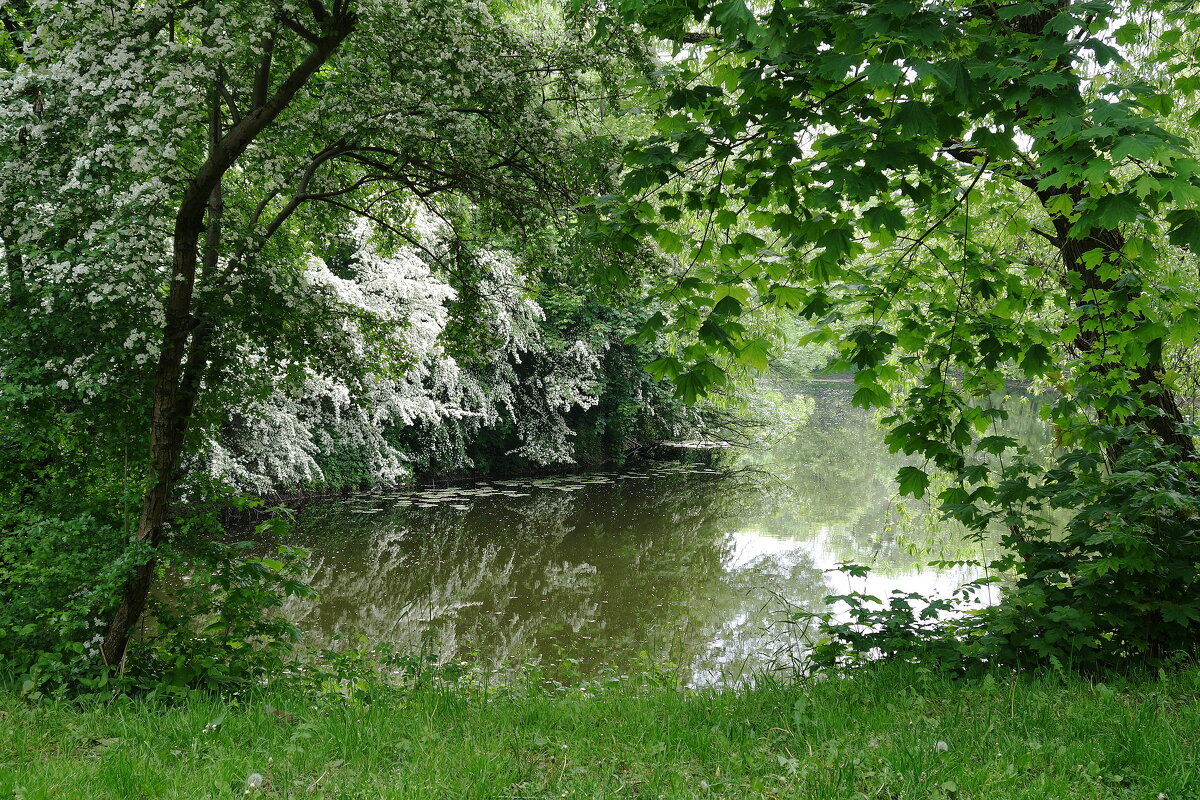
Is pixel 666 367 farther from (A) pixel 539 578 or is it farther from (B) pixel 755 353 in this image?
(A) pixel 539 578

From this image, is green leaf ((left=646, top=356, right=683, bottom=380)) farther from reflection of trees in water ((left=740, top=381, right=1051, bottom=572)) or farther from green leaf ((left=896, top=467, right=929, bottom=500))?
reflection of trees in water ((left=740, top=381, right=1051, bottom=572))

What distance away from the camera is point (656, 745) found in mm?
3057

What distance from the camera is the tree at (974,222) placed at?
2680 millimetres

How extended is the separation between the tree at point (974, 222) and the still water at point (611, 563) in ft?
5.61

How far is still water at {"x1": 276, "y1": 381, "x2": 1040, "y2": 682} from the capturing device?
8594 mm

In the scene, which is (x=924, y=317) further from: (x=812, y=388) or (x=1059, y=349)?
(x=812, y=388)

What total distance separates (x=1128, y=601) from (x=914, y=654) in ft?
3.83

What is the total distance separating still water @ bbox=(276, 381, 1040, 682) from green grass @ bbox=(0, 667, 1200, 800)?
156 cm

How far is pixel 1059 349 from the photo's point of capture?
621cm

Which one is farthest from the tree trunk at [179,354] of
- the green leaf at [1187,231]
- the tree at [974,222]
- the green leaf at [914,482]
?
the green leaf at [1187,231]

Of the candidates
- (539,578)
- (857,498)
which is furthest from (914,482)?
(857,498)

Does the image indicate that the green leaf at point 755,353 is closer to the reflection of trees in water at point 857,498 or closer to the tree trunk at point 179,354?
the tree trunk at point 179,354

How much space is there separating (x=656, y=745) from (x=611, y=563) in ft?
29.5

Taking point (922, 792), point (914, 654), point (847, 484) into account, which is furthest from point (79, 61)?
point (847, 484)
